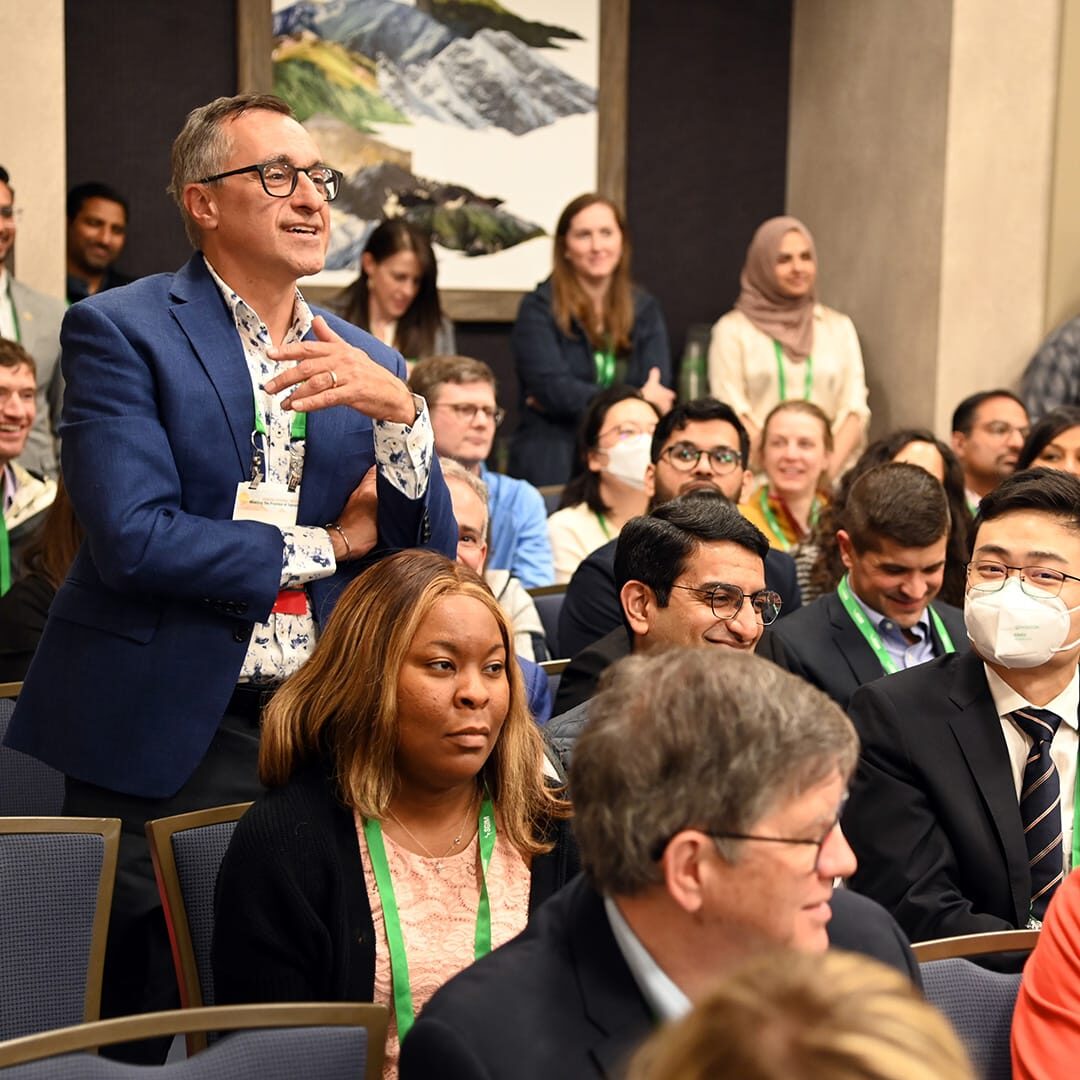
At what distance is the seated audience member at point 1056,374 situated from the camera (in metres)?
6.92

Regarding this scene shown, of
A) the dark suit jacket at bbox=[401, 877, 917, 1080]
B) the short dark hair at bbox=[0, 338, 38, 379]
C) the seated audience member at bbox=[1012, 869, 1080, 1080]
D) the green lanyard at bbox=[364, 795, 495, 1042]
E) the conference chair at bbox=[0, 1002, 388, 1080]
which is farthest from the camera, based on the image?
the short dark hair at bbox=[0, 338, 38, 379]

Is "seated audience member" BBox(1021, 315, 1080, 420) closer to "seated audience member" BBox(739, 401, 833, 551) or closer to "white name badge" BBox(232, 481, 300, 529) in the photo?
"seated audience member" BBox(739, 401, 833, 551)

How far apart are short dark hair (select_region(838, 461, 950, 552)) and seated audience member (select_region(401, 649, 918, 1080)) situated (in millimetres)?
2026

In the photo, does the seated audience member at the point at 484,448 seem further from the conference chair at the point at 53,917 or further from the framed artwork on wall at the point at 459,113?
the conference chair at the point at 53,917

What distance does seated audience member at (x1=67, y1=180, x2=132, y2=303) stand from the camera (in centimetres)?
657

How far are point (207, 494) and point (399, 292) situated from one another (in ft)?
11.1

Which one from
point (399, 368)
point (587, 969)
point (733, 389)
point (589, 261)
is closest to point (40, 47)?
point (589, 261)

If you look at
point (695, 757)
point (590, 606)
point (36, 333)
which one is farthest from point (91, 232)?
point (695, 757)

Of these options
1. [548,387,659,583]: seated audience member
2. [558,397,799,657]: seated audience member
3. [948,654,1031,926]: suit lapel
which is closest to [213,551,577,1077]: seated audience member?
[948,654,1031,926]: suit lapel

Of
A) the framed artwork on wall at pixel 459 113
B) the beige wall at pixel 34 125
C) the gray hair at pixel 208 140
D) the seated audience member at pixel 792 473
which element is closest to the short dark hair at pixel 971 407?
the seated audience member at pixel 792 473

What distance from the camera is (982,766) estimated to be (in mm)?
2771

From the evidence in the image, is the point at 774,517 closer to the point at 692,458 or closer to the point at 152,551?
the point at 692,458

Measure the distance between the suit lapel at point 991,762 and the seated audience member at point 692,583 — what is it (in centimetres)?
43

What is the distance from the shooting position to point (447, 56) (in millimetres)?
7352
